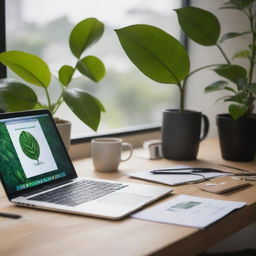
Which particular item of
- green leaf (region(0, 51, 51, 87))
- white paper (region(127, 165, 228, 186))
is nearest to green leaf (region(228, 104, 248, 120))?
white paper (region(127, 165, 228, 186))

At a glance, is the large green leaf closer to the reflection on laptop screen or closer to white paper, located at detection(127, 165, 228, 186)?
white paper, located at detection(127, 165, 228, 186)

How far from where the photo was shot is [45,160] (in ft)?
4.25

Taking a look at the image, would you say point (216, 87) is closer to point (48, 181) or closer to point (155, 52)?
point (155, 52)

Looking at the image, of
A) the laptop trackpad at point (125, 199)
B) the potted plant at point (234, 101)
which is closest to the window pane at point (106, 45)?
the potted plant at point (234, 101)

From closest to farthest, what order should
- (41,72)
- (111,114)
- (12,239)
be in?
(12,239) → (41,72) → (111,114)

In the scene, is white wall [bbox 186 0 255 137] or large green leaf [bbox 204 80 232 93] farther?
white wall [bbox 186 0 255 137]

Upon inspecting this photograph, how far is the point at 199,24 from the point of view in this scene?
1720 millimetres

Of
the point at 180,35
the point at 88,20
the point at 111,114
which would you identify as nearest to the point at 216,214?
the point at 88,20

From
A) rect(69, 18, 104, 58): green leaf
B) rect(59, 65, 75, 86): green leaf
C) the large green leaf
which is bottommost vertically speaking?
the large green leaf

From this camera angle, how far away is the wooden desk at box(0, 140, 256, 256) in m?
0.88

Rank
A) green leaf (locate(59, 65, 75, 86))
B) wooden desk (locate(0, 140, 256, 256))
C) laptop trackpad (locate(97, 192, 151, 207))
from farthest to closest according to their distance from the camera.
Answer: green leaf (locate(59, 65, 75, 86)) → laptop trackpad (locate(97, 192, 151, 207)) → wooden desk (locate(0, 140, 256, 256))

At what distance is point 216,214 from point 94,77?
2.07 ft

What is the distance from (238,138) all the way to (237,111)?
0.16 meters

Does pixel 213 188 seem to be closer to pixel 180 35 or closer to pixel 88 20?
pixel 88 20
